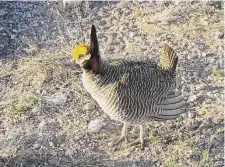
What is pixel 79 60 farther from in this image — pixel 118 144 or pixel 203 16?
pixel 203 16

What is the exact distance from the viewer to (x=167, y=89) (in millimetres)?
4574

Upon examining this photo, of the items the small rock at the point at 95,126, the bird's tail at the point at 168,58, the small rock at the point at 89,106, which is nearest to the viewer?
the bird's tail at the point at 168,58

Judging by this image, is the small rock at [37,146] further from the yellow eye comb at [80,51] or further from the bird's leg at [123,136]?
the yellow eye comb at [80,51]

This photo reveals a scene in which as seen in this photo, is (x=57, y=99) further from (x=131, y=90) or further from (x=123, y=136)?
(x=131, y=90)

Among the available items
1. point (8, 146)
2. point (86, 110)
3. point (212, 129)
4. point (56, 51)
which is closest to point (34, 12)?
point (56, 51)

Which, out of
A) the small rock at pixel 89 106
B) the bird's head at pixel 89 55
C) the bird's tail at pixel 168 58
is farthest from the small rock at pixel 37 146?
the bird's tail at pixel 168 58

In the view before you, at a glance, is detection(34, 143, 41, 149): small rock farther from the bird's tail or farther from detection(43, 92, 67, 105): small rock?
the bird's tail

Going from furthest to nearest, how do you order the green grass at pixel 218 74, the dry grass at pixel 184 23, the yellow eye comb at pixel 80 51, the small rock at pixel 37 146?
the dry grass at pixel 184 23 < the green grass at pixel 218 74 < the small rock at pixel 37 146 < the yellow eye comb at pixel 80 51

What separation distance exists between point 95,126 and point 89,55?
0.87 m

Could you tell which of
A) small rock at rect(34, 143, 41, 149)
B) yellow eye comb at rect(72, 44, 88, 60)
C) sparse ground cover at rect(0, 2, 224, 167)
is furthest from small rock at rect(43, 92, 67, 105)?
yellow eye comb at rect(72, 44, 88, 60)

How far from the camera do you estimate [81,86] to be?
5.36 m

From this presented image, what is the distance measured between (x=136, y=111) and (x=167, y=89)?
38 cm

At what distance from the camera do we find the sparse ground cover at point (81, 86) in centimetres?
470

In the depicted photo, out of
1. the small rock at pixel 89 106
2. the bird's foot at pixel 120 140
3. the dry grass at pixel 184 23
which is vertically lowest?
the bird's foot at pixel 120 140
